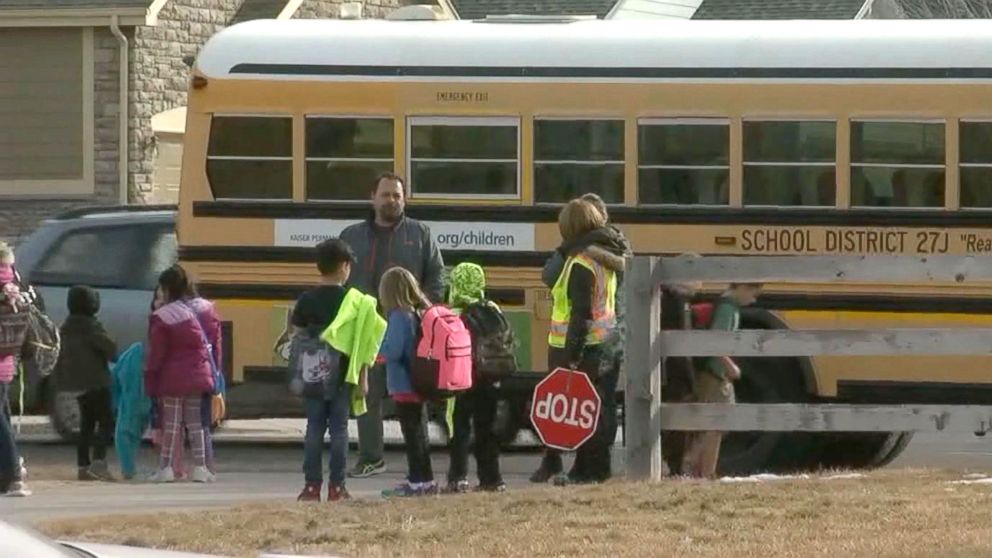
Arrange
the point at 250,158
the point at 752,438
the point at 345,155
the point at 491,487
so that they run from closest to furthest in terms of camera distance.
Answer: the point at 491,487, the point at 752,438, the point at 345,155, the point at 250,158

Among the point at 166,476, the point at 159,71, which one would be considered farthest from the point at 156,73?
the point at 166,476

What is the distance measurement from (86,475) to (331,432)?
2.72m

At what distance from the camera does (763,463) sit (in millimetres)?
13781

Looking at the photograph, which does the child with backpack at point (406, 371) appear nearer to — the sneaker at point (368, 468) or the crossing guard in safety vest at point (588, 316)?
the crossing guard in safety vest at point (588, 316)

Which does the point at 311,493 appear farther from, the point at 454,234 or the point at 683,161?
the point at 683,161

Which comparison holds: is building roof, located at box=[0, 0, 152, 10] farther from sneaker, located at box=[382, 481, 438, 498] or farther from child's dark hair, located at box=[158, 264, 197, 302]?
sneaker, located at box=[382, 481, 438, 498]

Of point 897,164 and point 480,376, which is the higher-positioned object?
point 897,164

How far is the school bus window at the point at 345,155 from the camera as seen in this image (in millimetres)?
14688

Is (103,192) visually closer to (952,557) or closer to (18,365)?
(18,365)

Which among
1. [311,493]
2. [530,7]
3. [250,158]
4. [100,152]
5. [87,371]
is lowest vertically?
[311,493]

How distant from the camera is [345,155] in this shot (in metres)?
14.8

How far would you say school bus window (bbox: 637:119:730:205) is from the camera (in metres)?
14.1

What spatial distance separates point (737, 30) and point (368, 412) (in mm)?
3496

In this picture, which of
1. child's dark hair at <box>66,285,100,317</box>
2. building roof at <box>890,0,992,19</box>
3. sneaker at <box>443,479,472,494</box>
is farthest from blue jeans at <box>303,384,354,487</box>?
building roof at <box>890,0,992,19</box>
